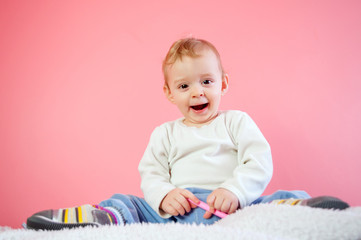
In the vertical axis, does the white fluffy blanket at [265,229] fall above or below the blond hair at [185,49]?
below

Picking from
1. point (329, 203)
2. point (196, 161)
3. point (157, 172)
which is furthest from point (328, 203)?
point (157, 172)

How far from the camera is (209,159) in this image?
36.0 inches

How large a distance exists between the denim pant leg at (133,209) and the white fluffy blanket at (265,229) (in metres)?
0.28

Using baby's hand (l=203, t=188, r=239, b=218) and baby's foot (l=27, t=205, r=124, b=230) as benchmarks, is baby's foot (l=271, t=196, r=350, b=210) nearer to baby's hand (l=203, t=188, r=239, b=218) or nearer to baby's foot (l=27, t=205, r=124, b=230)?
baby's hand (l=203, t=188, r=239, b=218)

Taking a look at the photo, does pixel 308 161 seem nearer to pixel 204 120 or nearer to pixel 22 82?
pixel 204 120

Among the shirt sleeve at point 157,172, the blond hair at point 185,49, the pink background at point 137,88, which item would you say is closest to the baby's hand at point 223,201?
the shirt sleeve at point 157,172

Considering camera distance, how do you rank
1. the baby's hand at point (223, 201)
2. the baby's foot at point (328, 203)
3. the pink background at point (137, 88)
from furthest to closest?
the pink background at point (137, 88), the baby's hand at point (223, 201), the baby's foot at point (328, 203)

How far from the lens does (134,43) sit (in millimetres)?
1572

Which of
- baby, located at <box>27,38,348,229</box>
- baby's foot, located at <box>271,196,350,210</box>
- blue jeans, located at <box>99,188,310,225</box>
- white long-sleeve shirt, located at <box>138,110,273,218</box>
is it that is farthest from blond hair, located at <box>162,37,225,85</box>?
baby's foot, located at <box>271,196,350,210</box>

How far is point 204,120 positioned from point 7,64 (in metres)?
1.17

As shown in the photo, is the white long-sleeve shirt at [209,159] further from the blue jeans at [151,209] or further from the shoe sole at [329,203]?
the shoe sole at [329,203]

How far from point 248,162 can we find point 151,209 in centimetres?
31

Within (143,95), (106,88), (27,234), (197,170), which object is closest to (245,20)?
(143,95)

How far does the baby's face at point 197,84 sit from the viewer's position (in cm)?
94
